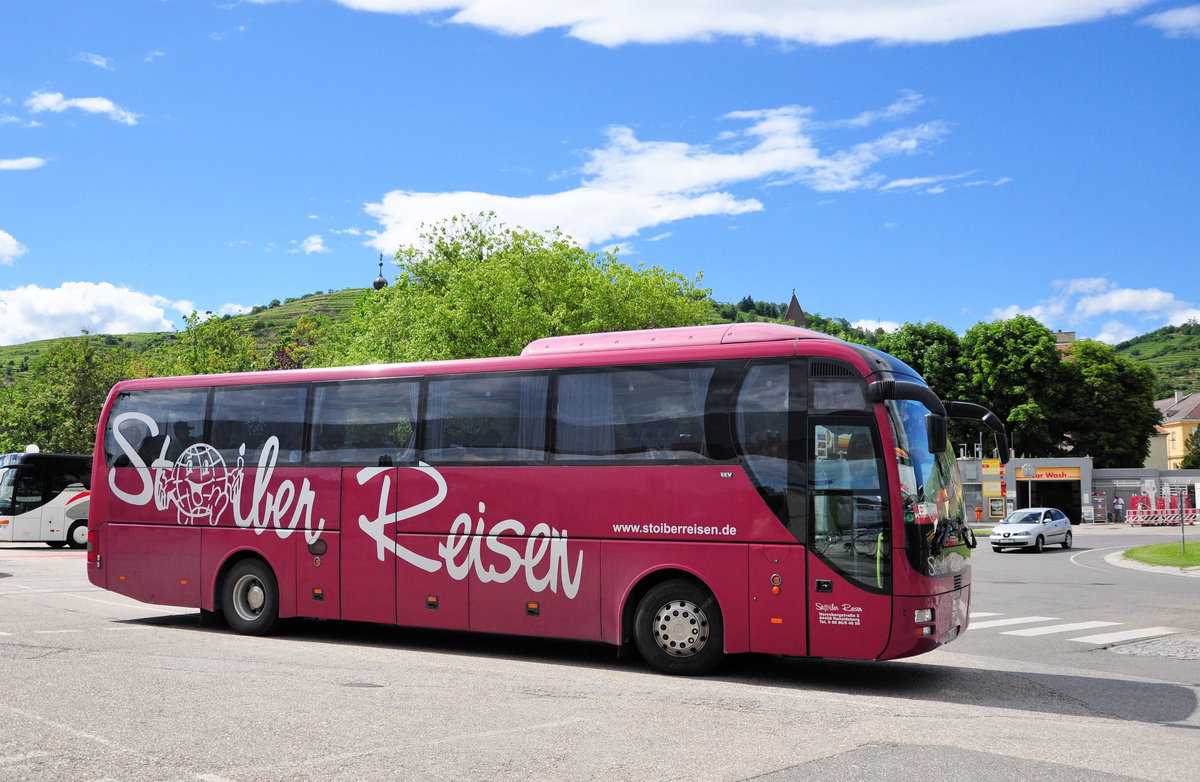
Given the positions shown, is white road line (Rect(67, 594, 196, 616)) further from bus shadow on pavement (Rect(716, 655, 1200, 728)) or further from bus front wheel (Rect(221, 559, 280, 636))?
bus shadow on pavement (Rect(716, 655, 1200, 728))

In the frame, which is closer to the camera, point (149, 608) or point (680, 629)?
point (680, 629)

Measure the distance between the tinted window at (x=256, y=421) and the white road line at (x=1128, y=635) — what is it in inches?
427

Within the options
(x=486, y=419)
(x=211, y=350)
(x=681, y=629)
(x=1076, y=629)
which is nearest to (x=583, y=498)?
(x=486, y=419)

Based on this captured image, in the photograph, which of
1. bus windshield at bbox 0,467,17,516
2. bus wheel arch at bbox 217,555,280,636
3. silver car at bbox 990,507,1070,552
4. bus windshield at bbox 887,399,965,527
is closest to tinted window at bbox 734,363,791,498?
bus windshield at bbox 887,399,965,527

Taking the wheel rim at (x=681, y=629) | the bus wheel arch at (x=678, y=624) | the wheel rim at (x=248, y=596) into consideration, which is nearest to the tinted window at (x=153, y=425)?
the wheel rim at (x=248, y=596)

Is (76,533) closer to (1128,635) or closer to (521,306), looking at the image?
(521,306)

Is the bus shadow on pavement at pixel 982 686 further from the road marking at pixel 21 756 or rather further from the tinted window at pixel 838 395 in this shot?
the road marking at pixel 21 756

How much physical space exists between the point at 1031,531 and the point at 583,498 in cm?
3145

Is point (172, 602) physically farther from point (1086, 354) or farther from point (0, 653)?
point (1086, 354)

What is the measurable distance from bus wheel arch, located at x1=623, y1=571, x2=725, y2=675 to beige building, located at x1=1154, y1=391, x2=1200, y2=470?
4847 inches

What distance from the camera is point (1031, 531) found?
38031 mm

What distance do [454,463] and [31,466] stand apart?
26726 mm

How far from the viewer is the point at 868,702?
8.93 meters

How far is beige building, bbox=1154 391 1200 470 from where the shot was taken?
120188 millimetres
